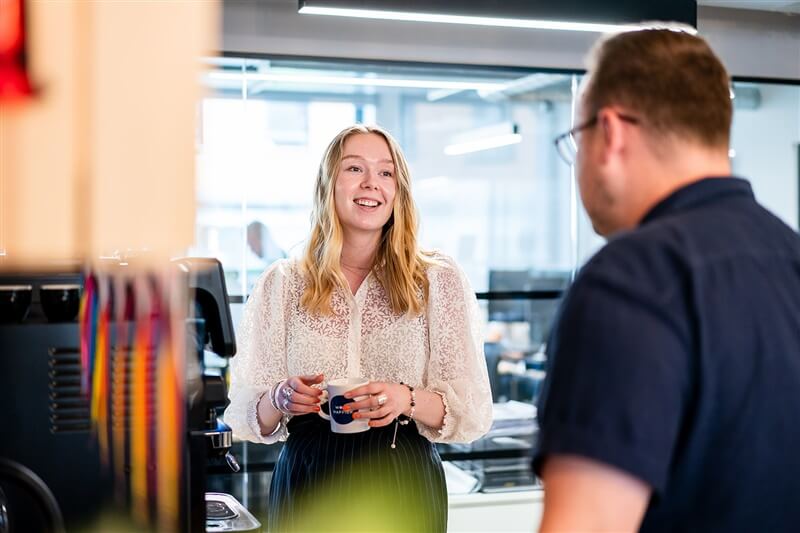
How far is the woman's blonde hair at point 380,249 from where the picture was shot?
7.81 ft

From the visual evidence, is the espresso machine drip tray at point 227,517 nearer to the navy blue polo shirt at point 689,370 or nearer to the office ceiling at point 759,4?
the navy blue polo shirt at point 689,370

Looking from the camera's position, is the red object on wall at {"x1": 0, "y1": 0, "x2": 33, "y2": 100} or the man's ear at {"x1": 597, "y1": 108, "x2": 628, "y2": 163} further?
the man's ear at {"x1": 597, "y1": 108, "x2": 628, "y2": 163}

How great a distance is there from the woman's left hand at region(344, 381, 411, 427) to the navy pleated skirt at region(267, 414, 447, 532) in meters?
0.11

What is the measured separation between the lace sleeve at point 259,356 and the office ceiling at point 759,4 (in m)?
2.98

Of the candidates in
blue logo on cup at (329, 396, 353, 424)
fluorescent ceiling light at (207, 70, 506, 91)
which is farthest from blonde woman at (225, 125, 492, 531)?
fluorescent ceiling light at (207, 70, 506, 91)

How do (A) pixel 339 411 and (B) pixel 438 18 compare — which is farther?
(B) pixel 438 18

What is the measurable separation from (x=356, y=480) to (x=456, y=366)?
1.25 ft

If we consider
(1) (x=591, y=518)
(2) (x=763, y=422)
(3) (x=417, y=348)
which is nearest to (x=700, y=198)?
(2) (x=763, y=422)

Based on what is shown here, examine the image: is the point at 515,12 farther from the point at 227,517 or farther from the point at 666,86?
the point at 666,86

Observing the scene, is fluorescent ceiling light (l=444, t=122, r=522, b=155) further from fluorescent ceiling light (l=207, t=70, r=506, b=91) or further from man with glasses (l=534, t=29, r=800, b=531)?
man with glasses (l=534, t=29, r=800, b=531)

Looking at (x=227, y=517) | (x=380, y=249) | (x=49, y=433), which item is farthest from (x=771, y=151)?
(x=49, y=433)

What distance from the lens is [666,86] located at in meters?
1.04

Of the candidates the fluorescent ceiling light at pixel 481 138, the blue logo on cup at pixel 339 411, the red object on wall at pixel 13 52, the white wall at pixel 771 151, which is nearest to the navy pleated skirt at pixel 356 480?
the blue logo on cup at pixel 339 411

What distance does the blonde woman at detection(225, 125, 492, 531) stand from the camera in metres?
2.29
